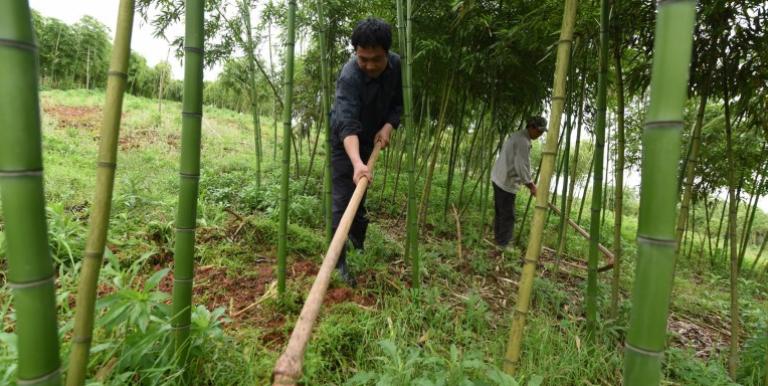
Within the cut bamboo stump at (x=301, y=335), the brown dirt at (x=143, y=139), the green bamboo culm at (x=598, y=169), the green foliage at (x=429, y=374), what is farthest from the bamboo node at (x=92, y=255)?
Result: the brown dirt at (x=143, y=139)

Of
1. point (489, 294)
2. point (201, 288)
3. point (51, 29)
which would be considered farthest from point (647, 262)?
point (51, 29)

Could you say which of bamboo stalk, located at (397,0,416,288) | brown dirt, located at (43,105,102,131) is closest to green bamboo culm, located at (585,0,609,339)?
bamboo stalk, located at (397,0,416,288)

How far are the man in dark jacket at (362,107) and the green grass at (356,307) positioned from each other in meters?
0.57

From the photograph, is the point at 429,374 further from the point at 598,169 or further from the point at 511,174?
the point at 511,174

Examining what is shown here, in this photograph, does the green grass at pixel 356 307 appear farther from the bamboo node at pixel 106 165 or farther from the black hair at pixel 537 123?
the black hair at pixel 537 123

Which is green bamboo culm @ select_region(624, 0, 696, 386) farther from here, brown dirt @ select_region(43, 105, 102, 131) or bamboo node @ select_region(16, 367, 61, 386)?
brown dirt @ select_region(43, 105, 102, 131)

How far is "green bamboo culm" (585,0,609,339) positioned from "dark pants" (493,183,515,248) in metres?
2.18

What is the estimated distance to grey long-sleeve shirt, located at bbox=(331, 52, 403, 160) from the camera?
2395mm

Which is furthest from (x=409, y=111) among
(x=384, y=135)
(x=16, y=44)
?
(x=16, y=44)

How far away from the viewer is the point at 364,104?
255 centimetres

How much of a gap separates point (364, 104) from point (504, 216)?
A: 2656 mm

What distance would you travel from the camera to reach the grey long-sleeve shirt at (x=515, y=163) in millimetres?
4453

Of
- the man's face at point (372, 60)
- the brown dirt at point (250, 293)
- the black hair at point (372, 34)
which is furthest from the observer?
the man's face at point (372, 60)

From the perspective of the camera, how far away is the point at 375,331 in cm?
209
